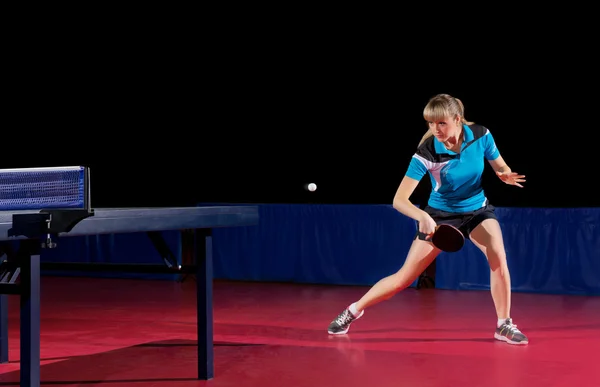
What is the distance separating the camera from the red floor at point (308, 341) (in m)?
4.97

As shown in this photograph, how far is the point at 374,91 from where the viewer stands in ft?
47.3

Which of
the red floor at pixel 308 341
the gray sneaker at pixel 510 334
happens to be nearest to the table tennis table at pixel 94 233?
the red floor at pixel 308 341

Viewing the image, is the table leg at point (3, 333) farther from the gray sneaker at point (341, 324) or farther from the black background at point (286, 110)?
the black background at point (286, 110)

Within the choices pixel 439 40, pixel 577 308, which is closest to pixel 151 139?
pixel 439 40

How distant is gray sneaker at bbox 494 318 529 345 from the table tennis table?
2143mm

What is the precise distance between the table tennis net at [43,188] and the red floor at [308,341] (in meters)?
1.42

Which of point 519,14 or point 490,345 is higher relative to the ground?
point 519,14

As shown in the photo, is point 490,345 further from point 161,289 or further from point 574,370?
point 161,289

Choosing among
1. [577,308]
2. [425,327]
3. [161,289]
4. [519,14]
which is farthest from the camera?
[519,14]

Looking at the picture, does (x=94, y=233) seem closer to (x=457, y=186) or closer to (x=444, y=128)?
(x=444, y=128)

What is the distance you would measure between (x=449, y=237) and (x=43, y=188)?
108 inches

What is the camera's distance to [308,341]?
621 cm

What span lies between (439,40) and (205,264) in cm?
966

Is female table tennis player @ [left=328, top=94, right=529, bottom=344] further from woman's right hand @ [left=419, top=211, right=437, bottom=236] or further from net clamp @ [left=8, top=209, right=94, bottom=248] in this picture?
net clamp @ [left=8, top=209, right=94, bottom=248]
